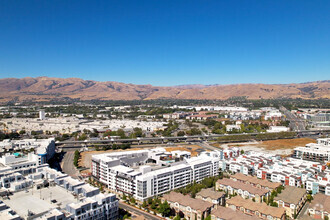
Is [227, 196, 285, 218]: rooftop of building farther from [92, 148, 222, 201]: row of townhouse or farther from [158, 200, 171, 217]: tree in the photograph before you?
[92, 148, 222, 201]: row of townhouse

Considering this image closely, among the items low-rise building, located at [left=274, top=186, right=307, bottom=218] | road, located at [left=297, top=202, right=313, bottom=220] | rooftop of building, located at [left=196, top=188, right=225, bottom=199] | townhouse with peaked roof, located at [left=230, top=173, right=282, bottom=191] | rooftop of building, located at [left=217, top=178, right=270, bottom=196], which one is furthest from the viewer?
townhouse with peaked roof, located at [left=230, top=173, right=282, bottom=191]

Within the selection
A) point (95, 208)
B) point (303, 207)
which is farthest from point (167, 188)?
point (303, 207)

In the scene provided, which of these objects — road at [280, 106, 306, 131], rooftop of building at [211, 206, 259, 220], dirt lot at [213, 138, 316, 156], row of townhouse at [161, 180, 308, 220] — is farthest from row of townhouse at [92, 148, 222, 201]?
road at [280, 106, 306, 131]

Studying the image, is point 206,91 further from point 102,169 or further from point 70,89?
point 102,169

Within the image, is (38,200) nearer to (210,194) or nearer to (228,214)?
(228,214)

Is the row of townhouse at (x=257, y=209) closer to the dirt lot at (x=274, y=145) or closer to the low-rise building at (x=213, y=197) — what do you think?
the low-rise building at (x=213, y=197)

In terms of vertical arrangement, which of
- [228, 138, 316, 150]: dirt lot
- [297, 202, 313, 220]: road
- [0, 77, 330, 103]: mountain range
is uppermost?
[0, 77, 330, 103]: mountain range
